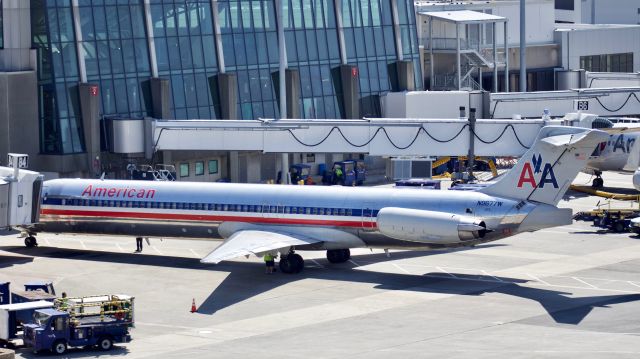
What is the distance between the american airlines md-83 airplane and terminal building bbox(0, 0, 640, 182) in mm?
17240

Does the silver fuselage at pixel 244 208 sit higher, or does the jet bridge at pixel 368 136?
the jet bridge at pixel 368 136

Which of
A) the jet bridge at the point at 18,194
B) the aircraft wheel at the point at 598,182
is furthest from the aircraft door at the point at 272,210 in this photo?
the aircraft wheel at the point at 598,182

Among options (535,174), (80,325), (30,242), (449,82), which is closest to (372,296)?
(535,174)

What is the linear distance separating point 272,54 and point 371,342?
52.8 metres

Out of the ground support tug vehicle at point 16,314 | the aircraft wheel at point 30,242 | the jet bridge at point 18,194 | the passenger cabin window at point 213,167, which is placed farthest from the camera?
the passenger cabin window at point 213,167

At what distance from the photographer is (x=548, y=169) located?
2172 inches

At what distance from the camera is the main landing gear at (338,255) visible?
200 ft

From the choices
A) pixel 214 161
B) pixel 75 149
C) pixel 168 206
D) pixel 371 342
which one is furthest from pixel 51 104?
pixel 371 342

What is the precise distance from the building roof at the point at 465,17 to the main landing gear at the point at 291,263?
53746 millimetres

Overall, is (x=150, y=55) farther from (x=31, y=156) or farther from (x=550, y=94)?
(x=550, y=94)

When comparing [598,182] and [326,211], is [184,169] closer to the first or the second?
[598,182]

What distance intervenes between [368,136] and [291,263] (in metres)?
24.9

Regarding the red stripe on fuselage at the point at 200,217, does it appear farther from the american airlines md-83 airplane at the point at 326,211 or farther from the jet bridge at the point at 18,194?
the jet bridge at the point at 18,194

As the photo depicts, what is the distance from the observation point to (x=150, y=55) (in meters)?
87.2
